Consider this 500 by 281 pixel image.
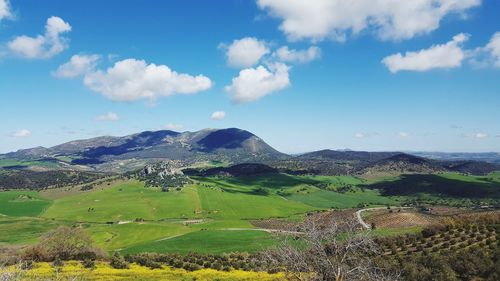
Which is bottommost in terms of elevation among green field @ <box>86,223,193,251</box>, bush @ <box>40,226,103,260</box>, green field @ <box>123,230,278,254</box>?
green field @ <box>86,223,193,251</box>

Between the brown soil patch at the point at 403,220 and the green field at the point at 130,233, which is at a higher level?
the brown soil patch at the point at 403,220

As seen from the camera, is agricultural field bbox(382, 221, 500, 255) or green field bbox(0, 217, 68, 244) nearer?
agricultural field bbox(382, 221, 500, 255)

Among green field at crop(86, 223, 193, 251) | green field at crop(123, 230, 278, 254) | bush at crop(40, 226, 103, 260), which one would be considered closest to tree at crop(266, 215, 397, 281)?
bush at crop(40, 226, 103, 260)

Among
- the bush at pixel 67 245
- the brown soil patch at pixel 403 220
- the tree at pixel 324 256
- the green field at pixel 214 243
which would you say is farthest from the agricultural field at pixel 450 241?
the bush at pixel 67 245

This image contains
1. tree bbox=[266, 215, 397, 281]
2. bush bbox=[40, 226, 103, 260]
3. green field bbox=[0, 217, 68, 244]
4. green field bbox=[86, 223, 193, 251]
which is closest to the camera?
tree bbox=[266, 215, 397, 281]

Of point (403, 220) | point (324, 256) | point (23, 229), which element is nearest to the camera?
point (324, 256)

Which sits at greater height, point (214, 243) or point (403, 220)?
point (403, 220)

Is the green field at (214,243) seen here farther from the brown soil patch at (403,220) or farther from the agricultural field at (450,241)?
the brown soil patch at (403,220)

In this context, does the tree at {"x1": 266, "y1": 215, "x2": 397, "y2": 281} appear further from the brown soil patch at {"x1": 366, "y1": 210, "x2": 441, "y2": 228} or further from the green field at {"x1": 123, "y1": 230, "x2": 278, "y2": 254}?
the brown soil patch at {"x1": 366, "y1": 210, "x2": 441, "y2": 228}

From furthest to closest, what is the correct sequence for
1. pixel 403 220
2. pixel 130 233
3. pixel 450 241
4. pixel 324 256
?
1. pixel 130 233
2. pixel 403 220
3. pixel 450 241
4. pixel 324 256

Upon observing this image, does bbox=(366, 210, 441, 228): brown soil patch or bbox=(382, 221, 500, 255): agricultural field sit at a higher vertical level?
bbox=(382, 221, 500, 255): agricultural field

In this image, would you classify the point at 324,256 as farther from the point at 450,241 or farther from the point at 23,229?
the point at 23,229

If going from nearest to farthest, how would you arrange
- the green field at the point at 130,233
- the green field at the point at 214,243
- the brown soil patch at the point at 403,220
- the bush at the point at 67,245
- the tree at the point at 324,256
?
the tree at the point at 324,256, the bush at the point at 67,245, the green field at the point at 214,243, the brown soil patch at the point at 403,220, the green field at the point at 130,233

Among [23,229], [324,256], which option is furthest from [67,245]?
[23,229]
